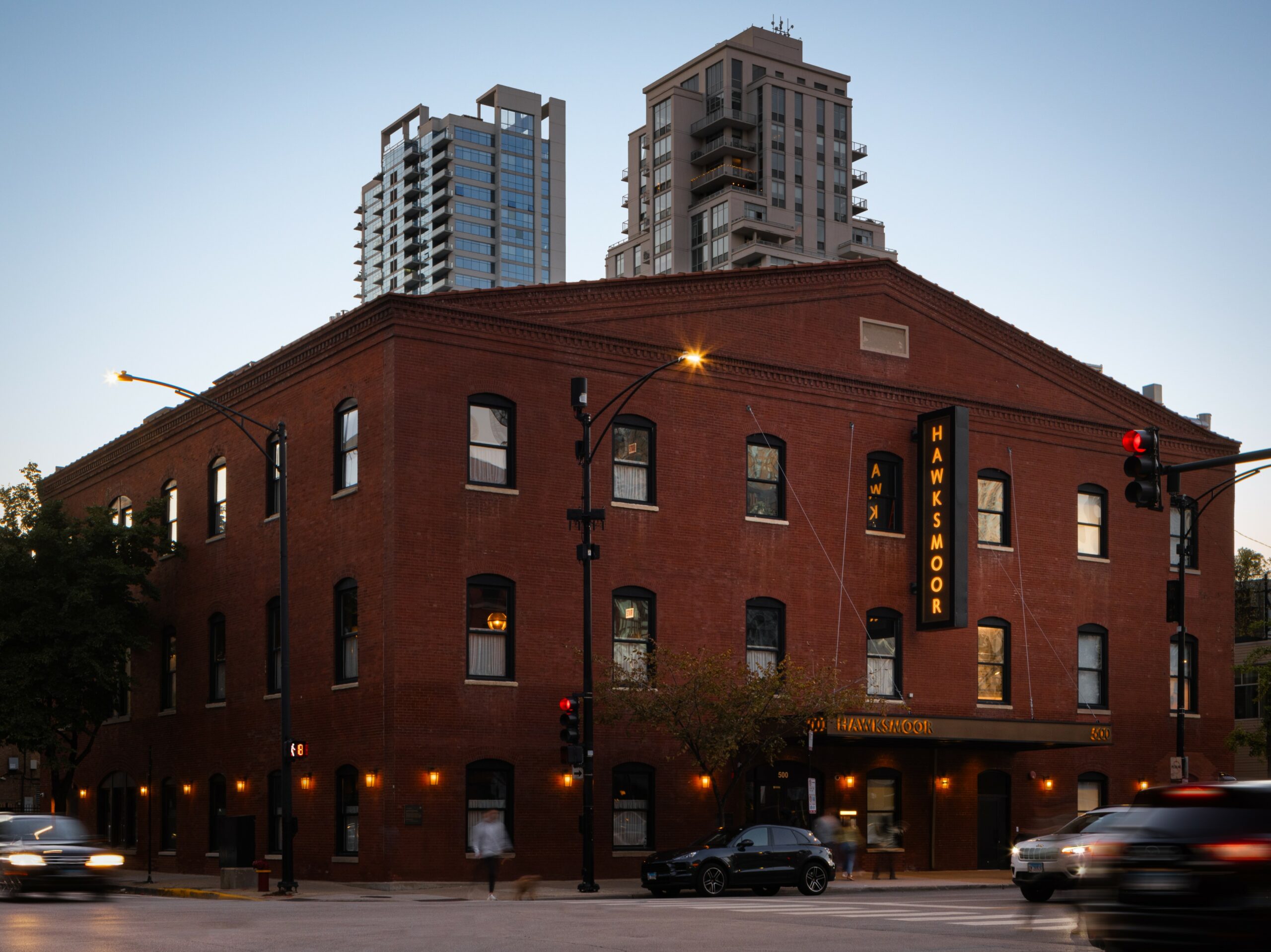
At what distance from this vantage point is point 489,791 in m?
33.2

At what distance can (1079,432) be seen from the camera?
144ft

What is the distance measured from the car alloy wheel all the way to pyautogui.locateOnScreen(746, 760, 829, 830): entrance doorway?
24.6 ft

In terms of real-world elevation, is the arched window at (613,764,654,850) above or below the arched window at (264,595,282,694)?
below

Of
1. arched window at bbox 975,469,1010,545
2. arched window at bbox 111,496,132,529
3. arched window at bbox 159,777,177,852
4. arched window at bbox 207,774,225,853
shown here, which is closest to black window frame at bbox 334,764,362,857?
arched window at bbox 207,774,225,853

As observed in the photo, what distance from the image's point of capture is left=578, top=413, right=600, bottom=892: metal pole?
3005cm

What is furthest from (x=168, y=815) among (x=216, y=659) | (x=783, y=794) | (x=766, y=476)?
(x=766, y=476)

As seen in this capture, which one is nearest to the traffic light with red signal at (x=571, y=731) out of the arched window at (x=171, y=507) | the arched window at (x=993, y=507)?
the arched window at (x=993, y=507)

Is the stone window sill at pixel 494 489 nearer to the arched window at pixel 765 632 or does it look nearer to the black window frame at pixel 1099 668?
the arched window at pixel 765 632

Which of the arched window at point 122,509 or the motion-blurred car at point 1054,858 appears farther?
the arched window at point 122,509

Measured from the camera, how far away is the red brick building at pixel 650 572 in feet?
110

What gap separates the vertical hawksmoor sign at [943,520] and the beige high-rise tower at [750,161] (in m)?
84.1

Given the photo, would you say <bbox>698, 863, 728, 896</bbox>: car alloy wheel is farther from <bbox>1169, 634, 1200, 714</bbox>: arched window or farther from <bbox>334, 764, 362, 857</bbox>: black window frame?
<bbox>1169, 634, 1200, 714</bbox>: arched window

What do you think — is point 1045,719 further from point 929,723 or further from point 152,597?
point 152,597

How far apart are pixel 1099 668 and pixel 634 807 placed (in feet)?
50.2
